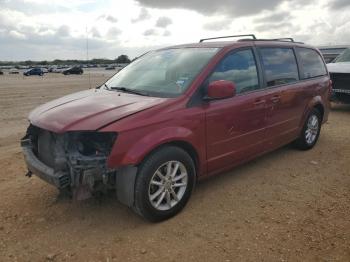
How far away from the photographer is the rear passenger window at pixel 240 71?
169 inches

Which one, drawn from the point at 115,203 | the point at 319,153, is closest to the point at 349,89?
the point at 319,153

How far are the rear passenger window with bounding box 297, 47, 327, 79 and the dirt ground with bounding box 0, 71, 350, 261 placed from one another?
164 cm

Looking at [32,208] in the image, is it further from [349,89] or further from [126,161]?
[349,89]

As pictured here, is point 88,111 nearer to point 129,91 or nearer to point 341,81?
point 129,91

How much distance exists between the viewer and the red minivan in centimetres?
342

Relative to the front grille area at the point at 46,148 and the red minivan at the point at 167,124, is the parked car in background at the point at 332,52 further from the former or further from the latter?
the front grille area at the point at 46,148

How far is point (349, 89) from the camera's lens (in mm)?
9805

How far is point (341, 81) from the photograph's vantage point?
10.0 m

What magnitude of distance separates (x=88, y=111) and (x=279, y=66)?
9.75ft

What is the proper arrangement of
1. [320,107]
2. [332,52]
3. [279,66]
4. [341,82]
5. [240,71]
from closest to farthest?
[240,71]
[279,66]
[320,107]
[341,82]
[332,52]

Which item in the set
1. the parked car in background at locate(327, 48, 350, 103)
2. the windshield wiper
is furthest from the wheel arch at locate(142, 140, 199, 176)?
the parked car in background at locate(327, 48, 350, 103)

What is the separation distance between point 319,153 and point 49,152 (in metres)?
4.34

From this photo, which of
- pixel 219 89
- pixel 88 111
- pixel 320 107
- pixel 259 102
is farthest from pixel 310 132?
pixel 88 111

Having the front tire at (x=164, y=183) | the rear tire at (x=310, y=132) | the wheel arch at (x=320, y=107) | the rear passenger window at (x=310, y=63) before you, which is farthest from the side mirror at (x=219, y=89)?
the wheel arch at (x=320, y=107)
